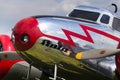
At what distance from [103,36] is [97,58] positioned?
1.37m

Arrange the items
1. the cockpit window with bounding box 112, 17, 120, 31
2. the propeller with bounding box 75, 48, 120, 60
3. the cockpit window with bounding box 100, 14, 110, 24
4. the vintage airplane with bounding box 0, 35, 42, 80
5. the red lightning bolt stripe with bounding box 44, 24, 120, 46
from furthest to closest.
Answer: the vintage airplane with bounding box 0, 35, 42, 80, the cockpit window with bounding box 112, 17, 120, 31, the cockpit window with bounding box 100, 14, 110, 24, the red lightning bolt stripe with bounding box 44, 24, 120, 46, the propeller with bounding box 75, 48, 120, 60

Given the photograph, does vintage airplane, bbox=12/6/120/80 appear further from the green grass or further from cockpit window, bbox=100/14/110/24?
cockpit window, bbox=100/14/110/24

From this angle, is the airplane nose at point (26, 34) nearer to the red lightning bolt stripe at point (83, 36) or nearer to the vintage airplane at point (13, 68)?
the red lightning bolt stripe at point (83, 36)

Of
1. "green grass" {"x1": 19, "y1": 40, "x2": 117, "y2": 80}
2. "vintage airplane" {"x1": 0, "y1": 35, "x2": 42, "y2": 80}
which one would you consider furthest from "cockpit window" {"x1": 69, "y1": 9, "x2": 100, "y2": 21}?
"vintage airplane" {"x1": 0, "y1": 35, "x2": 42, "y2": 80}

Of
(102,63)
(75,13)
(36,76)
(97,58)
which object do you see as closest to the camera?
(97,58)

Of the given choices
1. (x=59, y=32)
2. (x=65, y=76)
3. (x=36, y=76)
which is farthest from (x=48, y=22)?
(x=36, y=76)

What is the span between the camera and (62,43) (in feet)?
37.4

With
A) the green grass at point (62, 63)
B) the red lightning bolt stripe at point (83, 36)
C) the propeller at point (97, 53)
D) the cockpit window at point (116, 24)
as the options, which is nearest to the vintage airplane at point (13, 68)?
the green grass at point (62, 63)

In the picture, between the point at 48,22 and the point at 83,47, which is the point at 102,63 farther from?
the point at 48,22

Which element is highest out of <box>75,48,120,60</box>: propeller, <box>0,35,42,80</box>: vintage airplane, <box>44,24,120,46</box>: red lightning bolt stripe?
<box>44,24,120,46</box>: red lightning bolt stripe

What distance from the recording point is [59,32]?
11.4 meters

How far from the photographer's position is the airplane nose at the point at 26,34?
11078 mm

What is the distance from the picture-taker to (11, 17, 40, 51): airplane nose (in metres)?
11.1

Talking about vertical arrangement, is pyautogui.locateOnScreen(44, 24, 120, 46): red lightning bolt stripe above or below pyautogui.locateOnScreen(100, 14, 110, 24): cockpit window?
below
